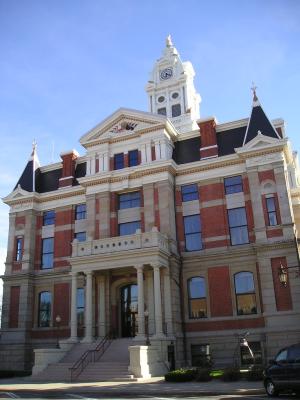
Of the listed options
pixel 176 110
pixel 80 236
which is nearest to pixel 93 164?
pixel 80 236

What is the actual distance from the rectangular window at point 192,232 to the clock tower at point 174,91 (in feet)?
103

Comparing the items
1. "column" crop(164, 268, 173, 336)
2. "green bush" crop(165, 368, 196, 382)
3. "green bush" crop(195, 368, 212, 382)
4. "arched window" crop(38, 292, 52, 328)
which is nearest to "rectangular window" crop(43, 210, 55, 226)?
"arched window" crop(38, 292, 52, 328)

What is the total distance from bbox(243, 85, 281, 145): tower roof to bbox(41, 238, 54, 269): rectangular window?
710 inches

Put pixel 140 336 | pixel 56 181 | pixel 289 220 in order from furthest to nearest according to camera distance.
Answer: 1. pixel 56 181
2. pixel 289 220
3. pixel 140 336

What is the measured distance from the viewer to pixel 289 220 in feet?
95.3

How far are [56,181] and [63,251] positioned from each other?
6731 millimetres

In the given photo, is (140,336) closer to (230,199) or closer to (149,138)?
(230,199)

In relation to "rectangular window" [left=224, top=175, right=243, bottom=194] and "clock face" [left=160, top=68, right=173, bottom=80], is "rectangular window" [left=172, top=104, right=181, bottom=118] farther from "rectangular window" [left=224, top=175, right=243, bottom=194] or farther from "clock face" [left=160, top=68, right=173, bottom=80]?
"rectangular window" [left=224, top=175, right=243, bottom=194]

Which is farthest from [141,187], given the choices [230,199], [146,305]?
[146,305]

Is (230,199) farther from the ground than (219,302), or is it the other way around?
(230,199)

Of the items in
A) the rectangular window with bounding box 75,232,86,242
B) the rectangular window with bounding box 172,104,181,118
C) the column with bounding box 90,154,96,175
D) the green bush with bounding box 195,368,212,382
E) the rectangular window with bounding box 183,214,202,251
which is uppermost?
the rectangular window with bounding box 172,104,181,118

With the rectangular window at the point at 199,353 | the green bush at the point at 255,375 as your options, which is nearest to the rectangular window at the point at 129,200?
the rectangular window at the point at 199,353

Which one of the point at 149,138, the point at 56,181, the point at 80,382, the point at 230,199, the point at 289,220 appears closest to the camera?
the point at 80,382

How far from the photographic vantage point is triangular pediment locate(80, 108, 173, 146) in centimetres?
3494
